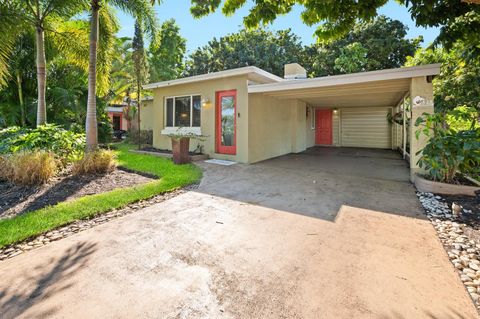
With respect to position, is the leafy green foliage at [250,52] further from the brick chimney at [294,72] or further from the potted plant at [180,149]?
the potted plant at [180,149]

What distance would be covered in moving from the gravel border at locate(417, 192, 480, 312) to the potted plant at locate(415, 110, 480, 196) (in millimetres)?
422

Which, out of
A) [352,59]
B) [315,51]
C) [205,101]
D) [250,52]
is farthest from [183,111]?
[315,51]

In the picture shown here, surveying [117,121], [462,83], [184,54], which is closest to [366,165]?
[462,83]

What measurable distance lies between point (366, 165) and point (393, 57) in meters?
14.2

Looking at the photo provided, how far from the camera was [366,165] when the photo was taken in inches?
319

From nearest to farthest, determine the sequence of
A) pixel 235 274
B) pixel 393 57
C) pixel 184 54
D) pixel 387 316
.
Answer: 1. pixel 387 316
2. pixel 235 274
3. pixel 393 57
4. pixel 184 54

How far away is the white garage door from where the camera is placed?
13.5 metres

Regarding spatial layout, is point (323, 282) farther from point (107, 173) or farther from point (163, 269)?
point (107, 173)

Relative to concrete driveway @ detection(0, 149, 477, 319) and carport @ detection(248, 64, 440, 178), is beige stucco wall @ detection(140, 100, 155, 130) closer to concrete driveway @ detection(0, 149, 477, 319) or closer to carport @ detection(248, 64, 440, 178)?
carport @ detection(248, 64, 440, 178)

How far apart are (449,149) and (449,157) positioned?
0.15 meters

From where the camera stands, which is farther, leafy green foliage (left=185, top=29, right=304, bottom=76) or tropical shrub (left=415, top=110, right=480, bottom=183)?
leafy green foliage (left=185, top=29, right=304, bottom=76)

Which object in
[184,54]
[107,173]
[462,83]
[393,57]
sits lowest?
[107,173]

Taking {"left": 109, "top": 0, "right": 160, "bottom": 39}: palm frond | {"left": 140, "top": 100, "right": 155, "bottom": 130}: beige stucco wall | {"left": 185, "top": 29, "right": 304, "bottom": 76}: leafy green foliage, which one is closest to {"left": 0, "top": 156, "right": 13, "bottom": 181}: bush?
{"left": 109, "top": 0, "right": 160, "bottom": 39}: palm frond

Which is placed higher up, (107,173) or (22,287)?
(107,173)
